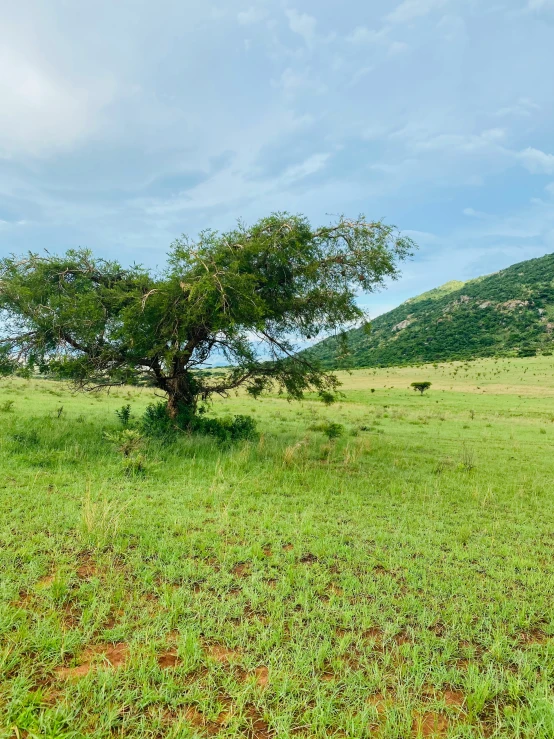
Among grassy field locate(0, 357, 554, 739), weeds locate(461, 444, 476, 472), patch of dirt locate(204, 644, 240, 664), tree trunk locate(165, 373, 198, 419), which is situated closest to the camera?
grassy field locate(0, 357, 554, 739)

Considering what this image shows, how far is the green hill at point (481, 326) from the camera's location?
Result: 108m

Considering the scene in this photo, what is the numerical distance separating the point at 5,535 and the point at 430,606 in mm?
5765

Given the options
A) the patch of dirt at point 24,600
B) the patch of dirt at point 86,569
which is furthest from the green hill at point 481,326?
the patch of dirt at point 24,600

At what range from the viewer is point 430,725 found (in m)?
3.17

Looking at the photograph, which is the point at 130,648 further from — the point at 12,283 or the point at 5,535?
the point at 12,283

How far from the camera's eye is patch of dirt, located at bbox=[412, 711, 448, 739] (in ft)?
10.1

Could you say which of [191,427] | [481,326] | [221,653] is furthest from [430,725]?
[481,326]

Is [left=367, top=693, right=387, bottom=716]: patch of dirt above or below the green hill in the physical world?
below

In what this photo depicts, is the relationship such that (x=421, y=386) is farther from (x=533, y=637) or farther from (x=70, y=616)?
(x=70, y=616)

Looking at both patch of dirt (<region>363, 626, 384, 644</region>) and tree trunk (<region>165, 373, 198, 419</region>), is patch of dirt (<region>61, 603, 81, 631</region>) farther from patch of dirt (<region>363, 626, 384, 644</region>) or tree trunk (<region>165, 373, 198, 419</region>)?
tree trunk (<region>165, 373, 198, 419</region>)

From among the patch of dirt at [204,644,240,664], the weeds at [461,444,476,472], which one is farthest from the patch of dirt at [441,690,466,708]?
the weeds at [461,444,476,472]

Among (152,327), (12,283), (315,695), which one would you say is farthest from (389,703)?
(12,283)

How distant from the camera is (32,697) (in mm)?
3061

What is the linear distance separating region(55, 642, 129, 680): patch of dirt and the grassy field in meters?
0.02
